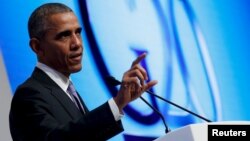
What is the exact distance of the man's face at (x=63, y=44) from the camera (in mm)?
1505

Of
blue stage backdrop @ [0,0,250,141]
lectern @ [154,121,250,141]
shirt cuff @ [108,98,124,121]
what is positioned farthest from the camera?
blue stage backdrop @ [0,0,250,141]

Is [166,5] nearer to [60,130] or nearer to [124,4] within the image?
[124,4]

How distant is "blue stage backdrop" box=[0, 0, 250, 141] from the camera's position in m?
2.29

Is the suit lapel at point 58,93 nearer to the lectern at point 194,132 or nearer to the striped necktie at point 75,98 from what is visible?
the striped necktie at point 75,98

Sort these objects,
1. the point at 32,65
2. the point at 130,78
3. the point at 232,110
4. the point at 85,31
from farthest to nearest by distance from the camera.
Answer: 1. the point at 232,110
2. the point at 85,31
3. the point at 32,65
4. the point at 130,78

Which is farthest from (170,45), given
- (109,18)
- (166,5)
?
(109,18)

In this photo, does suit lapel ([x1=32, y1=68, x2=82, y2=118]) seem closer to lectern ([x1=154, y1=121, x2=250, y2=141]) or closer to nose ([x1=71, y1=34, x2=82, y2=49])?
nose ([x1=71, y1=34, x2=82, y2=49])

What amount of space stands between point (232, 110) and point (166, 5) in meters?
0.67

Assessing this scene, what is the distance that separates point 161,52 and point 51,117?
1.42 m

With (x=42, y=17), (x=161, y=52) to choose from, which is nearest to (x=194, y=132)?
(x=42, y=17)

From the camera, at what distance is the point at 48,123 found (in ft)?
4.30

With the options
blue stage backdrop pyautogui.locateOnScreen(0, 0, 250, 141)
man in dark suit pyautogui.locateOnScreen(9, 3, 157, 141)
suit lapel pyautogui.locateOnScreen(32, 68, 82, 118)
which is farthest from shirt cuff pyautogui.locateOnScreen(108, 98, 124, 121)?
blue stage backdrop pyautogui.locateOnScreen(0, 0, 250, 141)

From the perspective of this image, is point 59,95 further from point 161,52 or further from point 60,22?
point 161,52

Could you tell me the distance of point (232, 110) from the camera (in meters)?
2.92
